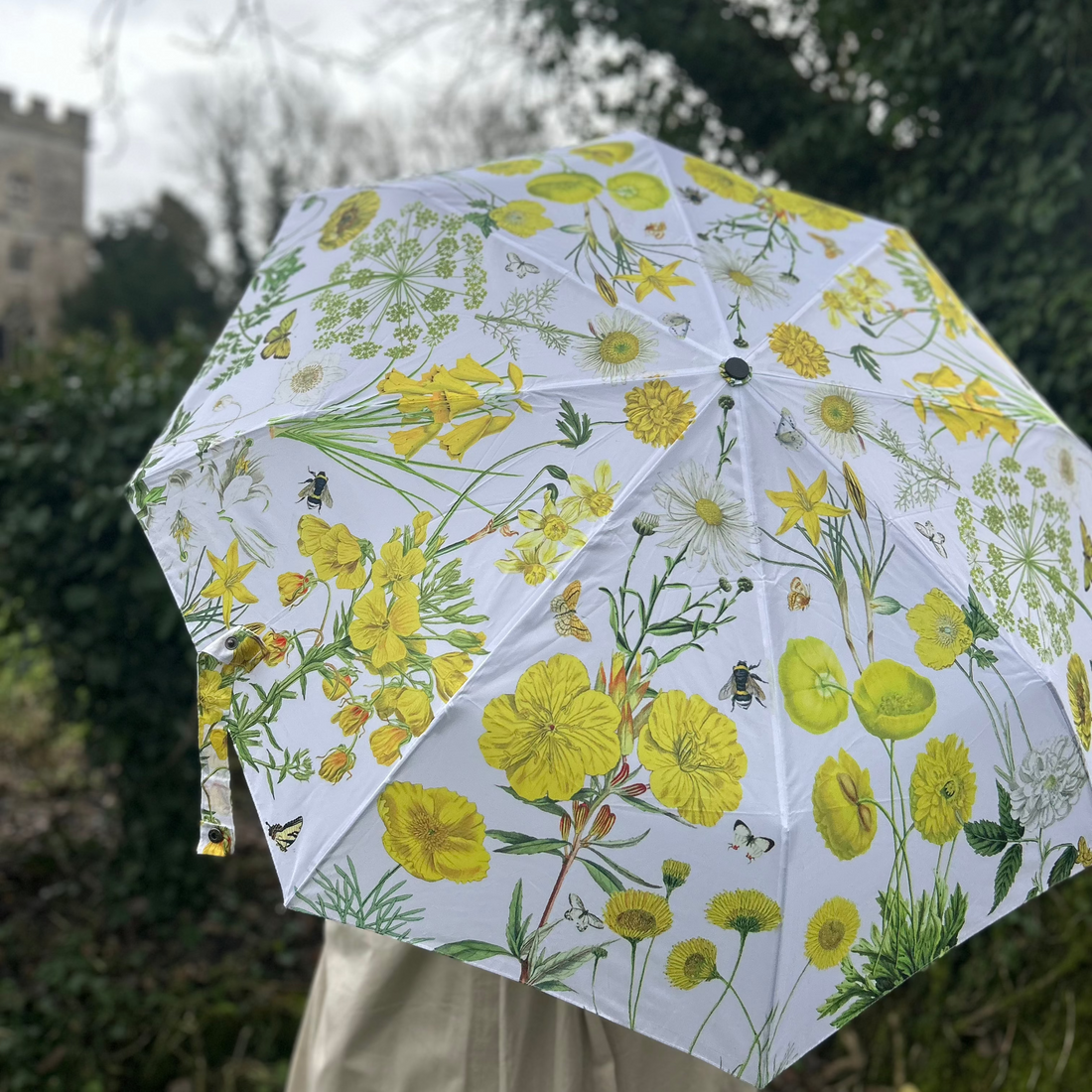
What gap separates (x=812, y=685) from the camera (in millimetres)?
1317

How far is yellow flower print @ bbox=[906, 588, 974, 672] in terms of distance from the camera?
1395mm

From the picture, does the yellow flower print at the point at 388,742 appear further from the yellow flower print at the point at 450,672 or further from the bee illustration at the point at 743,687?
the bee illustration at the point at 743,687

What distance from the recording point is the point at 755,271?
1.63 meters

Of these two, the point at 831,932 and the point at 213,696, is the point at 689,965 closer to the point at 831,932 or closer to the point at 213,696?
the point at 831,932

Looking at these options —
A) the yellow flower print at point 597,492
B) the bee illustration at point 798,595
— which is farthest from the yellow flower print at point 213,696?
the bee illustration at point 798,595

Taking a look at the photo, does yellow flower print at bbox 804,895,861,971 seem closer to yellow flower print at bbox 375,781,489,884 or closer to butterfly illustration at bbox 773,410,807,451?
yellow flower print at bbox 375,781,489,884

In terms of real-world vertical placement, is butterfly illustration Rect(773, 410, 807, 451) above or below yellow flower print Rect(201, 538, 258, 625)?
above

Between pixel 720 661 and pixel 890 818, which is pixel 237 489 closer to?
pixel 720 661

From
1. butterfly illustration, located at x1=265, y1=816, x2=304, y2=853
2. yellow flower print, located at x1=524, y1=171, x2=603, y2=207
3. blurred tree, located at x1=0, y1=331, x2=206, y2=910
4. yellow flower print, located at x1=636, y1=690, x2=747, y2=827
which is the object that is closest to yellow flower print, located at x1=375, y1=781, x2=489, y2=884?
butterfly illustration, located at x1=265, y1=816, x2=304, y2=853

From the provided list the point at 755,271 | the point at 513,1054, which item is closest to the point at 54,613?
the point at 513,1054

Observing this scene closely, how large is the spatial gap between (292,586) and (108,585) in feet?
8.30

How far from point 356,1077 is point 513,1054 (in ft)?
1.01

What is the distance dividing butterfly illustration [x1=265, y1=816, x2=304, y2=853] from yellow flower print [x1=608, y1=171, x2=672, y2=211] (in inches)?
44.1

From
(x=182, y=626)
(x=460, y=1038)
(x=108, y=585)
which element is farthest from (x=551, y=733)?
(x=108, y=585)
